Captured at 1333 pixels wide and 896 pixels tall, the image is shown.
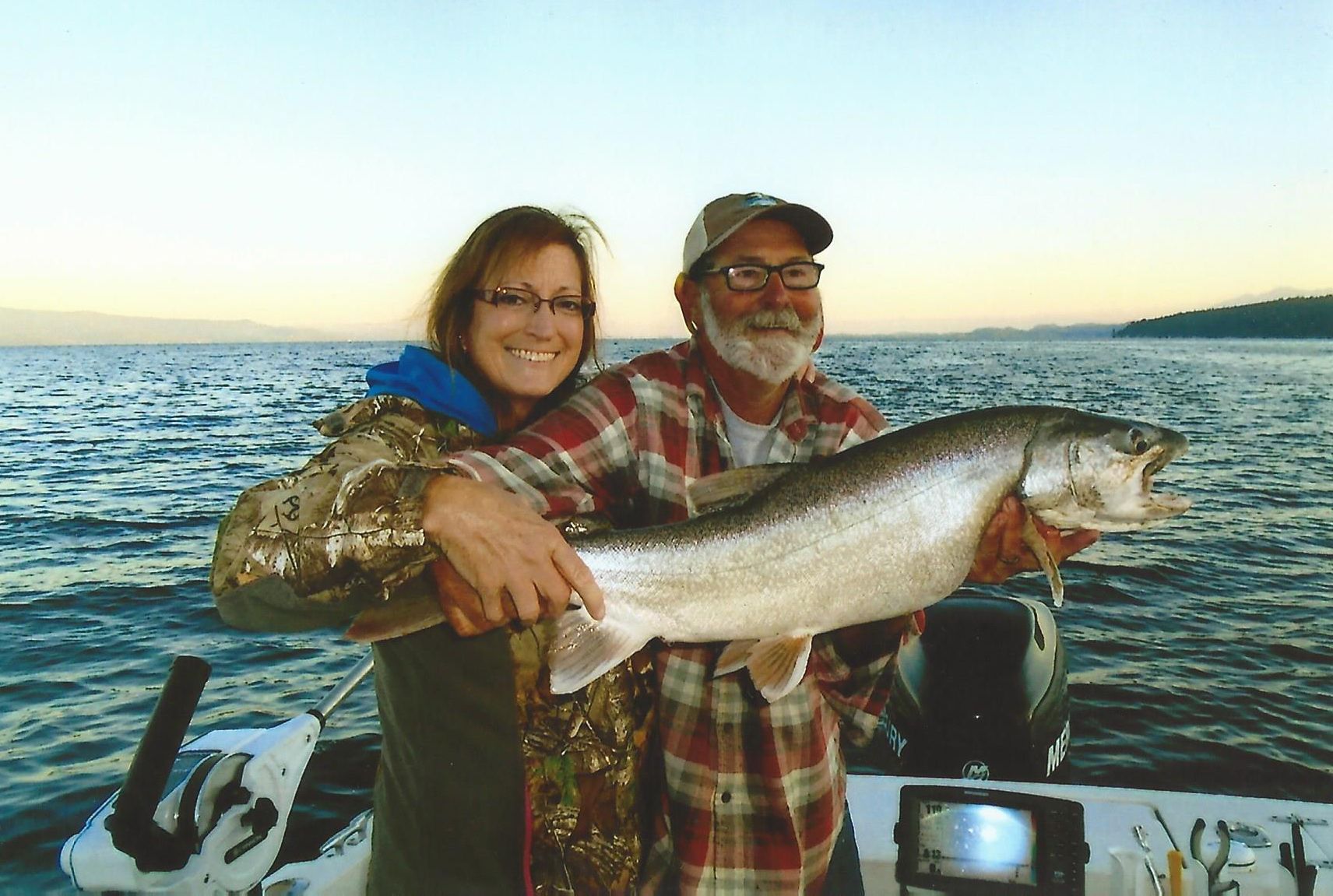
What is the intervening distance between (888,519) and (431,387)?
5.52ft

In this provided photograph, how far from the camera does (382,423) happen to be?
288 centimetres

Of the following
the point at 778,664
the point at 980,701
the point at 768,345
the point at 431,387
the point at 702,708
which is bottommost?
the point at 980,701

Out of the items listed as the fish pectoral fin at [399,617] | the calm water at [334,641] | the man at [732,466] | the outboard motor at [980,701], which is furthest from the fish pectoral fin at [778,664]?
the calm water at [334,641]

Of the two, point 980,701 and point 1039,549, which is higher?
point 1039,549

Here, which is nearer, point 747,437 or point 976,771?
point 747,437

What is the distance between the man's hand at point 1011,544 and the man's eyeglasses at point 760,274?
1.23 metres

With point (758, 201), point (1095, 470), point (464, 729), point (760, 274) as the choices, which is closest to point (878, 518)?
point (1095, 470)

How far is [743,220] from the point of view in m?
3.48

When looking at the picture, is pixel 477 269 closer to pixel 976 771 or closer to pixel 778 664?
pixel 778 664

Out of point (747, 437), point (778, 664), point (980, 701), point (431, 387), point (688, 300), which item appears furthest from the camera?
point (980, 701)

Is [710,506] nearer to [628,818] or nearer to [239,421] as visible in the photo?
[628,818]

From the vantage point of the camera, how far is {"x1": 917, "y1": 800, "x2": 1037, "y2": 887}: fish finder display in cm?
393

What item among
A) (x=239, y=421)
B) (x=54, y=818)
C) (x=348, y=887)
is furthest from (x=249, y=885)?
(x=239, y=421)

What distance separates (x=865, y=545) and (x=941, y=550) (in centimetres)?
27
